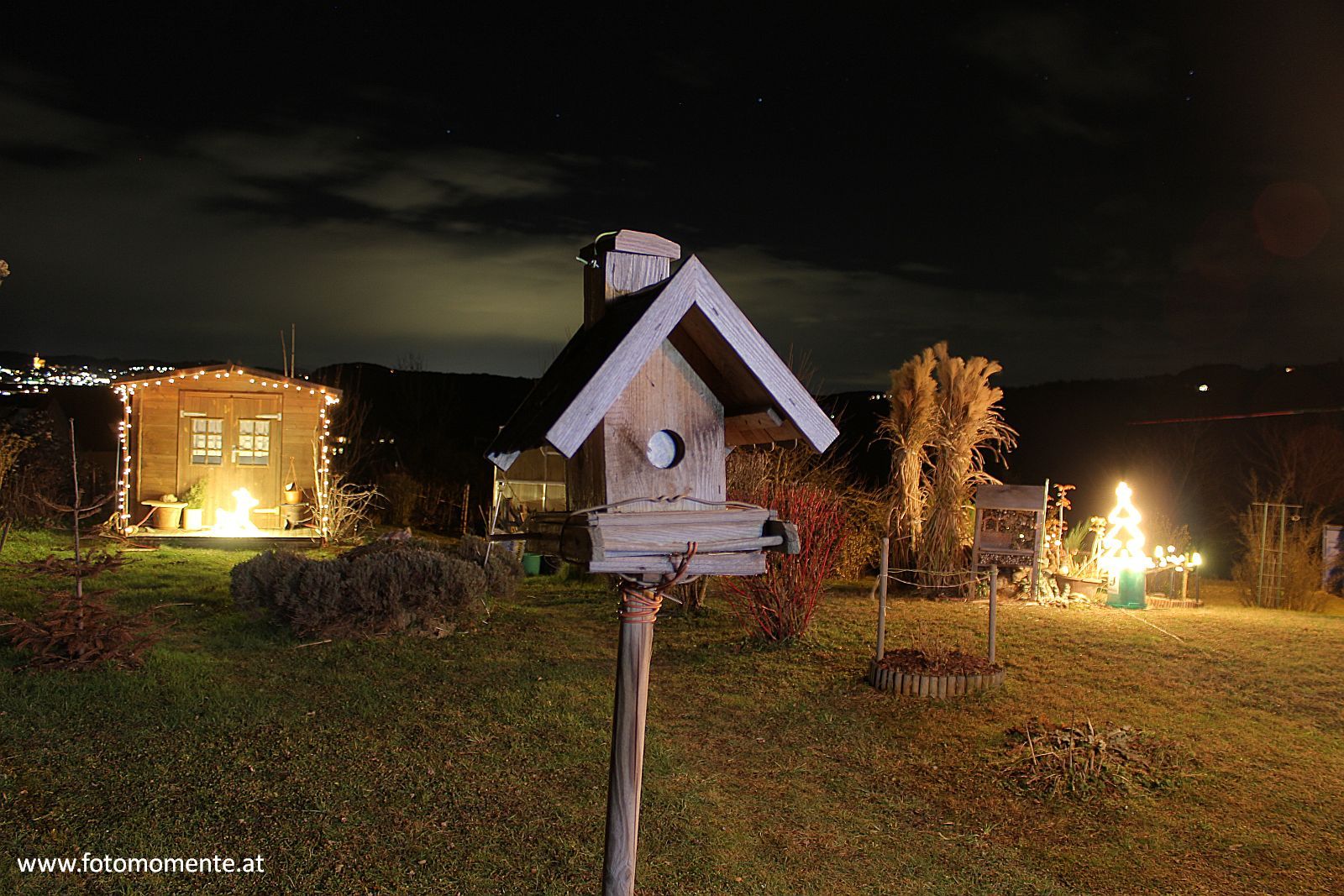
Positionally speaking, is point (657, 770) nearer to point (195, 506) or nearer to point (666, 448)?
point (666, 448)

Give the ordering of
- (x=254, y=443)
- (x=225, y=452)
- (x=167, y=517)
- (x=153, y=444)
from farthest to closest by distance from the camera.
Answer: (x=254, y=443) < (x=225, y=452) < (x=153, y=444) < (x=167, y=517)

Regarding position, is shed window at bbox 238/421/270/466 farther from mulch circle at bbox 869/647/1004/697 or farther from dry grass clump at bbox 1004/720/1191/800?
dry grass clump at bbox 1004/720/1191/800

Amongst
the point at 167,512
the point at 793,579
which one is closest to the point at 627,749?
the point at 793,579

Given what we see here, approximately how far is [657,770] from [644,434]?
360 centimetres

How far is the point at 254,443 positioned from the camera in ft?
55.0

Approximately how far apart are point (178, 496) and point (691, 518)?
1610 centimetres

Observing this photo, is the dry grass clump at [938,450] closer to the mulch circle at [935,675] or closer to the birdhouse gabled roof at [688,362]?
the mulch circle at [935,675]

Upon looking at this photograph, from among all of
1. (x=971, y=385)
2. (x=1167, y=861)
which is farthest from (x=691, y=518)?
(x=971, y=385)

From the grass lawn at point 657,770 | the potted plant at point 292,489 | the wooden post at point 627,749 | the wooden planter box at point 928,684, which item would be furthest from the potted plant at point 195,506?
the wooden post at point 627,749

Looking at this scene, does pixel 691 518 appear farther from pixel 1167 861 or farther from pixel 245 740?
pixel 245 740

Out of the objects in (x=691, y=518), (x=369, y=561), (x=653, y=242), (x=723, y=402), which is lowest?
(x=369, y=561)

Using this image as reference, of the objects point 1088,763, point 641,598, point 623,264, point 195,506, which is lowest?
point 1088,763

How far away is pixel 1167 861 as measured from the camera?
4723 mm

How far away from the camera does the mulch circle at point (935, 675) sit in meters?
7.48
